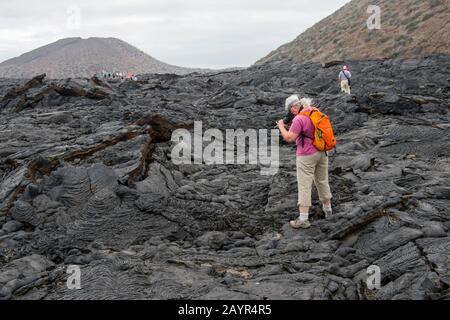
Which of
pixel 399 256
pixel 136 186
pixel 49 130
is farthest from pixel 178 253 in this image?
pixel 49 130

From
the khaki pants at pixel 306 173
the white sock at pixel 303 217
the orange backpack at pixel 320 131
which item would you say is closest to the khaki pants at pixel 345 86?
the khaki pants at pixel 306 173

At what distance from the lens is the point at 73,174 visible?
33.6 ft

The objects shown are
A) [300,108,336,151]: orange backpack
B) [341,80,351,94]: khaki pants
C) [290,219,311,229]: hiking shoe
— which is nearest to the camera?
[300,108,336,151]: orange backpack

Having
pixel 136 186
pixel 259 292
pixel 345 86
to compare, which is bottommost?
pixel 259 292

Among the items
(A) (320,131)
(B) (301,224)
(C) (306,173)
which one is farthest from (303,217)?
(A) (320,131)

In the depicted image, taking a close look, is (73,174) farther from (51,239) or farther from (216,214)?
(216,214)

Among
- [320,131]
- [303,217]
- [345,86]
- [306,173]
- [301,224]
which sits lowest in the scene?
[301,224]

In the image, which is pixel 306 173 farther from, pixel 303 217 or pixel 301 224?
pixel 301 224

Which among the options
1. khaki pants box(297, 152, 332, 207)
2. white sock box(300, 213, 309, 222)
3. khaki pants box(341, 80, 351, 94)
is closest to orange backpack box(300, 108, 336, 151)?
khaki pants box(297, 152, 332, 207)

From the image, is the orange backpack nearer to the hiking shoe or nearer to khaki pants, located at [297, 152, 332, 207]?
khaki pants, located at [297, 152, 332, 207]

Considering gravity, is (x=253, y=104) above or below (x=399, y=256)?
above

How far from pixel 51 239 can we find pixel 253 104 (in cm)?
1858

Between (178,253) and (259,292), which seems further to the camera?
(178,253)

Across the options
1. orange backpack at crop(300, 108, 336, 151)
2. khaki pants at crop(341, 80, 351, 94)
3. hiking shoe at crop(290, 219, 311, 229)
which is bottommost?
hiking shoe at crop(290, 219, 311, 229)
